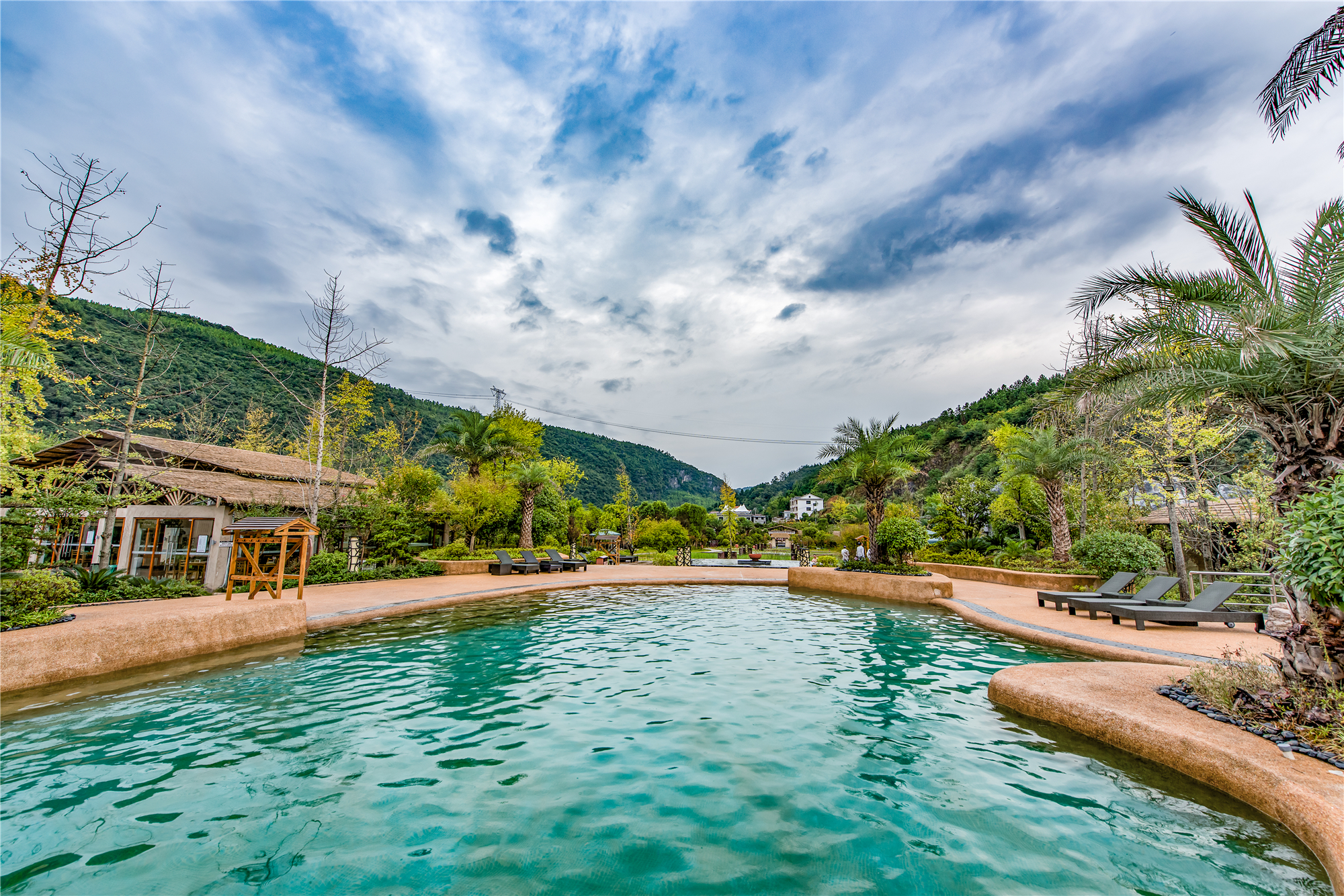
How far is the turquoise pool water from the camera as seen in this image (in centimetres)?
286

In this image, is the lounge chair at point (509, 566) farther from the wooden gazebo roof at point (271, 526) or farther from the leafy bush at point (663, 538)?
the leafy bush at point (663, 538)

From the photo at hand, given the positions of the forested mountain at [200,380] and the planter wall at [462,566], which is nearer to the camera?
the forested mountain at [200,380]

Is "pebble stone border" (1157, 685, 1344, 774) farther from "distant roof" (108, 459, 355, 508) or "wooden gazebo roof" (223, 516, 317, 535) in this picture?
"distant roof" (108, 459, 355, 508)

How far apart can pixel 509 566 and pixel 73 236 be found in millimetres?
13346

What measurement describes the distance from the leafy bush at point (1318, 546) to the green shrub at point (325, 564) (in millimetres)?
19515

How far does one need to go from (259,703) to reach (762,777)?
5649 millimetres

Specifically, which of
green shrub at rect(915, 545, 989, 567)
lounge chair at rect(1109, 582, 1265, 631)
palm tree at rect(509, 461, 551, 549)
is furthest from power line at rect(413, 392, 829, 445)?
lounge chair at rect(1109, 582, 1265, 631)

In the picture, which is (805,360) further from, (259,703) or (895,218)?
(259,703)

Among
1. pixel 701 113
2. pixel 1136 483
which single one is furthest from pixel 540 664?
pixel 1136 483

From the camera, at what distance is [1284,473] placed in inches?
190

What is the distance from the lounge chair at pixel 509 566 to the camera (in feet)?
60.6

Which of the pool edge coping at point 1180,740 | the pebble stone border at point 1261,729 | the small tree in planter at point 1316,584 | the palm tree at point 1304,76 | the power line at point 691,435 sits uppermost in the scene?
the power line at point 691,435

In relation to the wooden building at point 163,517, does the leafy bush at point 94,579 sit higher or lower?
lower

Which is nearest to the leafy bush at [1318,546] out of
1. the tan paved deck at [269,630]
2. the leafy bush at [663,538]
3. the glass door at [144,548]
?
the tan paved deck at [269,630]
